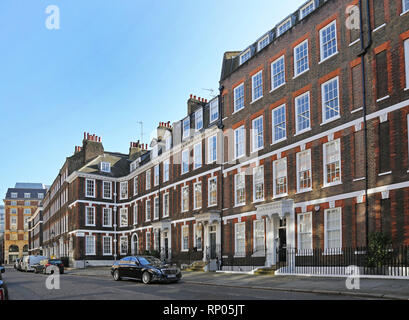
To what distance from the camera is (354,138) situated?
22.5m

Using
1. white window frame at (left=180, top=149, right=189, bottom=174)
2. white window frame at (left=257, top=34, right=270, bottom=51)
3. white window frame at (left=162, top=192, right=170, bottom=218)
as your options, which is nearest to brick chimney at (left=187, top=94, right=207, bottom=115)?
white window frame at (left=180, top=149, right=189, bottom=174)

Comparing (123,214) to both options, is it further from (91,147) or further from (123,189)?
(91,147)

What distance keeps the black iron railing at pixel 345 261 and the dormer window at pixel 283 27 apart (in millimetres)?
13442

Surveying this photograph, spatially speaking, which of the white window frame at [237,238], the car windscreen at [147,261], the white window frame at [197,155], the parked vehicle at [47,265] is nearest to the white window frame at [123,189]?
the parked vehicle at [47,265]

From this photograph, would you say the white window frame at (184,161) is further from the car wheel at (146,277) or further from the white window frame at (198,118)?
the car wheel at (146,277)

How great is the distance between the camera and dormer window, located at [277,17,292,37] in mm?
28797

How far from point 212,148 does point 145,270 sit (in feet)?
46.4

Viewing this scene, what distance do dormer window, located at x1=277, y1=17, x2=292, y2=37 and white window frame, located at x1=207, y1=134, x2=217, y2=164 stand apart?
9439 mm

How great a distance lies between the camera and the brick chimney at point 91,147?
59844 millimetres

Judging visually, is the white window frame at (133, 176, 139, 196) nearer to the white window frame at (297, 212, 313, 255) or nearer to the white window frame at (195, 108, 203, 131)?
the white window frame at (195, 108, 203, 131)

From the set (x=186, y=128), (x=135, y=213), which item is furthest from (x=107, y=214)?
(x=186, y=128)
